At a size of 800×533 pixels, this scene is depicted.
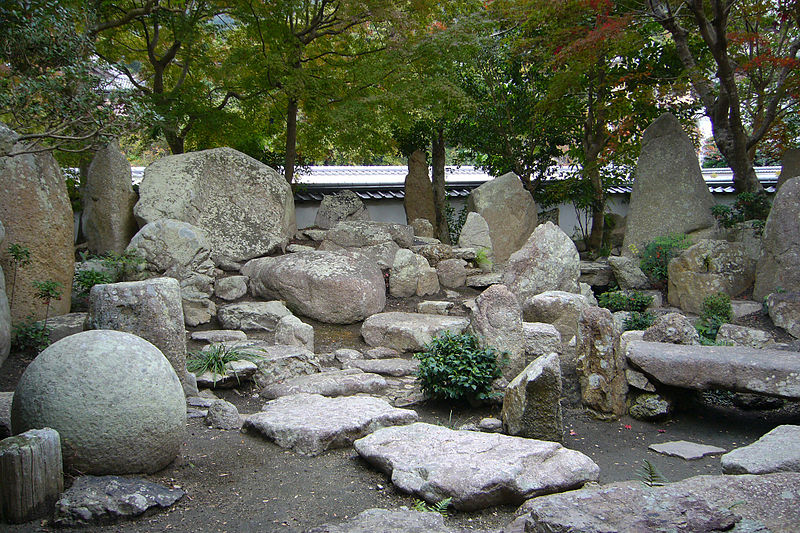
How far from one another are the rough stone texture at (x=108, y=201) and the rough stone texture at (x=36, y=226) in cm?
181

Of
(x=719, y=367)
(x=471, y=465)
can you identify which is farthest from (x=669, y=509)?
(x=719, y=367)

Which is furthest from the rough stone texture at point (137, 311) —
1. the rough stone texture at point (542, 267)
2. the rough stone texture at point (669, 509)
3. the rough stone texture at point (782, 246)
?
the rough stone texture at point (782, 246)

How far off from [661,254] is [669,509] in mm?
7873

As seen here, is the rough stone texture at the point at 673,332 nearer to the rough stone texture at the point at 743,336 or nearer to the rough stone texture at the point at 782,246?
the rough stone texture at the point at 743,336

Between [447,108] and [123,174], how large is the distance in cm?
555

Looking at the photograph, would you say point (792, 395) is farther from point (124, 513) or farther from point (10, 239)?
point (10, 239)

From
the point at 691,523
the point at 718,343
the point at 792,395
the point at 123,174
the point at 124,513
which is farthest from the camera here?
the point at 123,174

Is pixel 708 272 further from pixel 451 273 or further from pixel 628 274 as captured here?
pixel 451 273

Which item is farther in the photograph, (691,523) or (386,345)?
(386,345)

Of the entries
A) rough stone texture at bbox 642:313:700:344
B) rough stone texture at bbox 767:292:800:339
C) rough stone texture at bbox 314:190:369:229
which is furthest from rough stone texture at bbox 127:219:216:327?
rough stone texture at bbox 767:292:800:339

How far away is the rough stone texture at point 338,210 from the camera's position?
11789 mm

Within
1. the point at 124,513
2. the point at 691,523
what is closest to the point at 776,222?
the point at 691,523

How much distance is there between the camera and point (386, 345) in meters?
8.15

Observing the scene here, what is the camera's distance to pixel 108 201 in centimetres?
952
